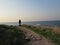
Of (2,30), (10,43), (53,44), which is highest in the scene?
(2,30)

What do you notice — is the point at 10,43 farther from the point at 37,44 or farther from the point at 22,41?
the point at 37,44

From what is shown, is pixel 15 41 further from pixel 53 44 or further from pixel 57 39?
pixel 57 39

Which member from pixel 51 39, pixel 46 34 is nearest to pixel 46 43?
pixel 51 39

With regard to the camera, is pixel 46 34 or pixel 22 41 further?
pixel 46 34

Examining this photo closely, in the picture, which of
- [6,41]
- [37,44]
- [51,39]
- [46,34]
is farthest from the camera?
[46,34]

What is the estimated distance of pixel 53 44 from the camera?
37.4 ft

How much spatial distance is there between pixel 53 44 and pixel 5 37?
653 cm

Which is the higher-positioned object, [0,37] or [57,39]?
[0,37]

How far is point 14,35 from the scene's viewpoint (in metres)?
5.65

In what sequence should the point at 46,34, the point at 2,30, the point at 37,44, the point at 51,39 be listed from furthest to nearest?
the point at 46,34 → the point at 51,39 → the point at 37,44 → the point at 2,30

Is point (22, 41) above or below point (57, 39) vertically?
above

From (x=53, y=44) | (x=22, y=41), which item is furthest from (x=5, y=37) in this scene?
(x=53, y=44)

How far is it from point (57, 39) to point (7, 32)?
291 inches

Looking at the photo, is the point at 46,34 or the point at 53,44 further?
the point at 46,34
